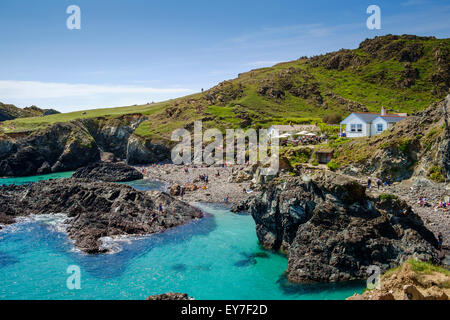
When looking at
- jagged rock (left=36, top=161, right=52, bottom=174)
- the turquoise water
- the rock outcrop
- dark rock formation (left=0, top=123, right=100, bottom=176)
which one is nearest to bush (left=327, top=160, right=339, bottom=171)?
the turquoise water

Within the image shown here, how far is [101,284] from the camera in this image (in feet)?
72.4

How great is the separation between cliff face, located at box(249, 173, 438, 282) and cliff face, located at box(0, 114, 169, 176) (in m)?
68.9

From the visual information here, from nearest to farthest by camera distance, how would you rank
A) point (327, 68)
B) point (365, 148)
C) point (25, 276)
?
point (25, 276)
point (365, 148)
point (327, 68)

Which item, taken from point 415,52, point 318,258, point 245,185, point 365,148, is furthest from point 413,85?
point 318,258

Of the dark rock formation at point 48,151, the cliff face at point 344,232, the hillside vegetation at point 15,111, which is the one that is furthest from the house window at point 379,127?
the hillside vegetation at point 15,111

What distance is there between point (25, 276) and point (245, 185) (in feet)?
113

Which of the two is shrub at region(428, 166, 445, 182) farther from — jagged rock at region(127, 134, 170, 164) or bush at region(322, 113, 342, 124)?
jagged rock at region(127, 134, 170, 164)

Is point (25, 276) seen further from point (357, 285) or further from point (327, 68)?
point (327, 68)

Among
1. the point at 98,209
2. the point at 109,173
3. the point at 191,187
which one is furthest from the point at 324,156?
the point at 109,173

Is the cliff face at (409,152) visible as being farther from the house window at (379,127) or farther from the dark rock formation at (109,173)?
the dark rock formation at (109,173)

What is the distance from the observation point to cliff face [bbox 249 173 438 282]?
21.6 metres

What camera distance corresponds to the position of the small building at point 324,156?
52875 mm

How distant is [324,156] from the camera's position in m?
53.4
